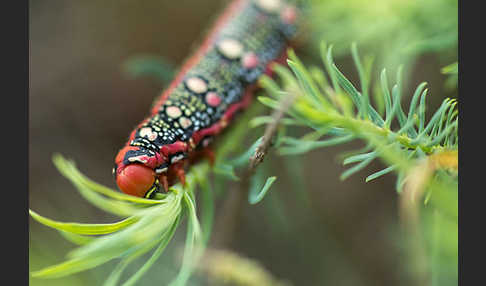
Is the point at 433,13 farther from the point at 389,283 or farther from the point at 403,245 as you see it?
the point at 389,283

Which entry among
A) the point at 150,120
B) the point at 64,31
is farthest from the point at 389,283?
the point at 64,31

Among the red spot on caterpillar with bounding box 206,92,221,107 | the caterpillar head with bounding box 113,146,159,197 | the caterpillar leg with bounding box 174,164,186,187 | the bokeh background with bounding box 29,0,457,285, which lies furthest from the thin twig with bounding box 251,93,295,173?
the bokeh background with bounding box 29,0,457,285

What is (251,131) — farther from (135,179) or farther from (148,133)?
(135,179)

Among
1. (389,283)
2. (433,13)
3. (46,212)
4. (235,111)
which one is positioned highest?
(433,13)

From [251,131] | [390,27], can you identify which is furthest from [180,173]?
[390,27]

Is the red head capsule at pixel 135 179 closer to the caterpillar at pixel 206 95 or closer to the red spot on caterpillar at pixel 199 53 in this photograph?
the caterpillar at pixel 206 95

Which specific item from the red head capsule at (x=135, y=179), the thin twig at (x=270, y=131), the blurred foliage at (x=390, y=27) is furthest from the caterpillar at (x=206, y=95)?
the thin twig at (x=270, y=131)
